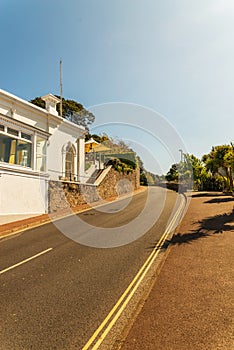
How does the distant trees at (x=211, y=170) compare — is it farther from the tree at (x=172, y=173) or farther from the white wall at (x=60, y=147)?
the white wall at (x=60, y=147)

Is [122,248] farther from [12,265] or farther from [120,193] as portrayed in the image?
[120,193]

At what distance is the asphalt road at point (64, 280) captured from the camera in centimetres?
405

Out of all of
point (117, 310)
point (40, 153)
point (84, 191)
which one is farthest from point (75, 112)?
point (117, 310)

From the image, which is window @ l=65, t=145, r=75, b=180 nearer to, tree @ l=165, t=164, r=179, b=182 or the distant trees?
the distant trees

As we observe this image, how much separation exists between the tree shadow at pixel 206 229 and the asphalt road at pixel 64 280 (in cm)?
79

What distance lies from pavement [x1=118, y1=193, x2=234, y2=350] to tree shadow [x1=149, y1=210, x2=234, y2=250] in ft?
2.35

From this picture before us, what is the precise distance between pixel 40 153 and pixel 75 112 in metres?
32.9

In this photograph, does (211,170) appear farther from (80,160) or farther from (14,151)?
(14,151)

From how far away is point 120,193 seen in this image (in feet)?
110

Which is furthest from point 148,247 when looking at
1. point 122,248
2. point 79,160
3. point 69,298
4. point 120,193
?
point 120,193

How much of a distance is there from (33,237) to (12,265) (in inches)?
140

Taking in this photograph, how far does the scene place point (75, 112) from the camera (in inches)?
1924

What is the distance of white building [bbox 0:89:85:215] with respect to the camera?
14875mm

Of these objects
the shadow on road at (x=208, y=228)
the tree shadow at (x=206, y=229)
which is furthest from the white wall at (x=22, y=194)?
the shadow on road at (x=208, y=228)
